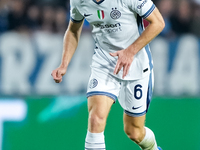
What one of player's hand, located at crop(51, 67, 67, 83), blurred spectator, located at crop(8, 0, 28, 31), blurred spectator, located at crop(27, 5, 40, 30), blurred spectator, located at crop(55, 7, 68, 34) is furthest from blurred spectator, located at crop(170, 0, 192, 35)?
player's hand, located at crop(51, 67, 67, 83)

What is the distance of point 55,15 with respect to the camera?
632 cm

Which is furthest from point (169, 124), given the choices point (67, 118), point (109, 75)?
point (109, 75)

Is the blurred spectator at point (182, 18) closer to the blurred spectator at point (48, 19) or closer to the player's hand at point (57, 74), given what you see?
the blurred spectator at point (48, 19)

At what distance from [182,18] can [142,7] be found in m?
3.48

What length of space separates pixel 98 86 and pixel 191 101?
1507 mm

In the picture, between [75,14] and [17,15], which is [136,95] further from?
[17,15]

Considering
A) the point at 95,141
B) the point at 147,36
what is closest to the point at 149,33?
the point at 147,36

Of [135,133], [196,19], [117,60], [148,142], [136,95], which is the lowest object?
[148,142]

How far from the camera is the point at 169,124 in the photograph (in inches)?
172

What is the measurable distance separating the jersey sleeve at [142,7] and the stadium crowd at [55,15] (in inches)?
Answer: 122

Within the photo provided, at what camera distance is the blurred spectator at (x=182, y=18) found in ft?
20.8

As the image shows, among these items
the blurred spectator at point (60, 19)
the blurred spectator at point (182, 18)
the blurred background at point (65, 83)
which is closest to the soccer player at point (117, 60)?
the blurred background at point (65, 83)

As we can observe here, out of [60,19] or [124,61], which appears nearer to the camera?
[124,61]

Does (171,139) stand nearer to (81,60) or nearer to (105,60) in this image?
(105,60)
